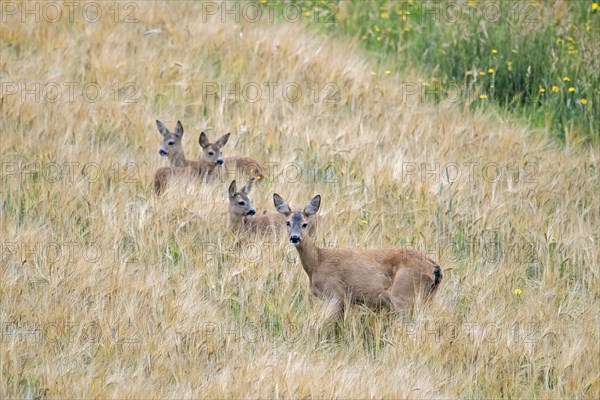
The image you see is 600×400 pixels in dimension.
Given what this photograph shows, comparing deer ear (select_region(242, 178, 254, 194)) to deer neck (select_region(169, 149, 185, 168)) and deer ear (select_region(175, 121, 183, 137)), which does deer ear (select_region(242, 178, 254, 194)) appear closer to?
deer neck (select_region(169, 149, 185, 168))

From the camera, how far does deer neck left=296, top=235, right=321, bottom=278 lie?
28.8 feet

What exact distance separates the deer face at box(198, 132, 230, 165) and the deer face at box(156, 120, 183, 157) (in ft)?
0.90

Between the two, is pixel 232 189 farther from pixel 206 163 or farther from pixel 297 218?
pixel 297 218

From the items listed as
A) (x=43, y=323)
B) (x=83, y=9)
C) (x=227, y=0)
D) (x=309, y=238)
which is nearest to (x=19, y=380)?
(x=43, y=323)

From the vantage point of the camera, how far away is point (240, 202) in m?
10.1

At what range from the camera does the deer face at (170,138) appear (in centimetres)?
1129

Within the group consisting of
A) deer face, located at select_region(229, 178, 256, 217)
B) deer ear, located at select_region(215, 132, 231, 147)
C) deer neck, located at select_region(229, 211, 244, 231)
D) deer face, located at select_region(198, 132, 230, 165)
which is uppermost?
deer ear, located at select_region(215, 132, 231, 147)

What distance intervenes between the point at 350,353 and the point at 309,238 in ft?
3.97

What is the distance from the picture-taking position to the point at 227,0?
15.2 m

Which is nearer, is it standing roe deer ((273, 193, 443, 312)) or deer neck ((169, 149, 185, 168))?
standing roe deer ((273, 193, 443, 312))

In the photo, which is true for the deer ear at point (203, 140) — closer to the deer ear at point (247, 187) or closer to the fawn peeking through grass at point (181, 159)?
Answer: the fawn peeking through grass at point (181, 159)

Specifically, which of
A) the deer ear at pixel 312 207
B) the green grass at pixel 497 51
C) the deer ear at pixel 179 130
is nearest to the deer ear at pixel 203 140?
the deer ear at pixel 179 130

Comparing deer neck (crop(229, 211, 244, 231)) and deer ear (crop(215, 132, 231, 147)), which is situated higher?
deer ear (crop(215, 132, 231, 147))

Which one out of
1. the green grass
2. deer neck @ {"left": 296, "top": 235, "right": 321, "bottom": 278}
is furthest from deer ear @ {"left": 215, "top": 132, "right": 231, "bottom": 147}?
the green grass
